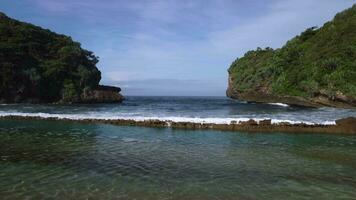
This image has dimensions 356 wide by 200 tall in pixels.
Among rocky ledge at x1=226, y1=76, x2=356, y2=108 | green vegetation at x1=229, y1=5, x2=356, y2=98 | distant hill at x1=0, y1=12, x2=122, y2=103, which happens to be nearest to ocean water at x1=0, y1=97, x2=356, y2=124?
rocky ledge at x1=226, y1=76, x2=356, y2=108

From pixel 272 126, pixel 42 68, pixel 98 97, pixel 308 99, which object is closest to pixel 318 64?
pixel 308 99

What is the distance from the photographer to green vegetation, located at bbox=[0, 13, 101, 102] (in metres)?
86.7

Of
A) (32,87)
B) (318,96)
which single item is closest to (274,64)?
(318,96)

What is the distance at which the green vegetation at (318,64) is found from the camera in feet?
202

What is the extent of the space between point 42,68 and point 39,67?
80 centimetres

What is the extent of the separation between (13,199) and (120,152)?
873 centimetres

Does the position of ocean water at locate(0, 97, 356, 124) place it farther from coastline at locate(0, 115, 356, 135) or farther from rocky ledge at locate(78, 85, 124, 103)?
rocky ledge at locate(78, 85, 124, 103)

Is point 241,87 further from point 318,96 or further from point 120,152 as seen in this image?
point 120,152

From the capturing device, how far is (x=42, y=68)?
308ft

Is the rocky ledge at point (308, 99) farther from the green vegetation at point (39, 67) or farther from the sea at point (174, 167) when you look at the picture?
the green vegetation at point (39, 67)

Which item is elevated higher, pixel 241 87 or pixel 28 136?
pixel 241 87

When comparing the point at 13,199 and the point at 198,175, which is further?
the point at 198,175

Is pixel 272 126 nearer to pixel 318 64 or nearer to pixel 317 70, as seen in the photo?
pixel 317 70

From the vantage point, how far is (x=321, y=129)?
3089cm
